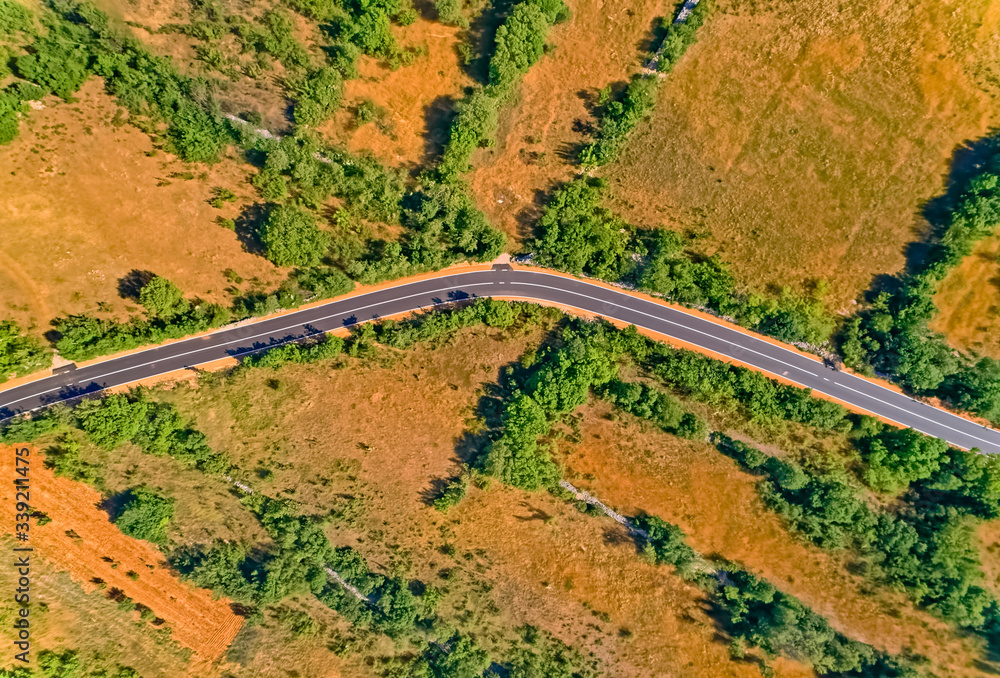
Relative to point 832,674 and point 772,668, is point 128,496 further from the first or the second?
point 832,674

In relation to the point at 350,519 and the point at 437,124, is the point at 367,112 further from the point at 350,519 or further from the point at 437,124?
the point at 350,519

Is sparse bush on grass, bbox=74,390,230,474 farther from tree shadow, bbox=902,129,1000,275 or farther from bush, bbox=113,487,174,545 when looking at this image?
tree shadow, bbox=902,129,1000,275

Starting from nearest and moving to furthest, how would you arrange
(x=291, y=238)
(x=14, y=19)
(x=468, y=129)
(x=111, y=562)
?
(x=14, y=19) < (x=291, y=238) < (x=468, y=129) < (x=111, y=562)

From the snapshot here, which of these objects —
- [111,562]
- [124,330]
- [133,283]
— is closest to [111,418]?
[124,330]

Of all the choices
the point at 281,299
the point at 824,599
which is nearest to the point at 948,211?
the point at 824,599

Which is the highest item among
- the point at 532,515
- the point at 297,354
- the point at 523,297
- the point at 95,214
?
the point at 523,297

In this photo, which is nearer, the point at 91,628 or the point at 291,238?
the point at 291,238
